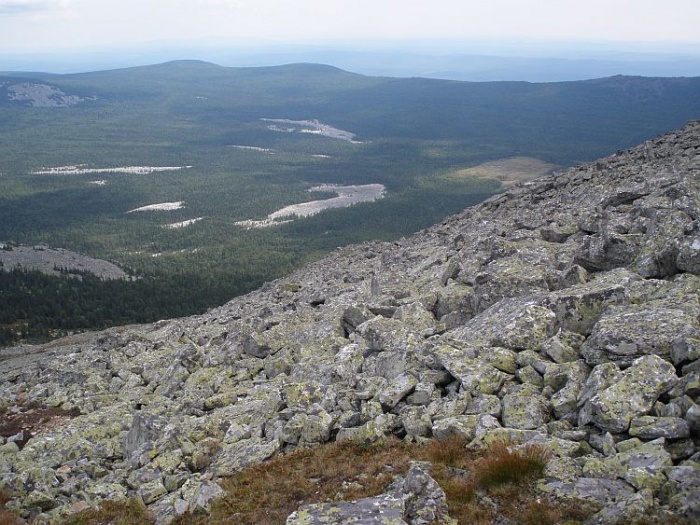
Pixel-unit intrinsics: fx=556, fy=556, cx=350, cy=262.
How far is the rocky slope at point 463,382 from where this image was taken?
37.2ft

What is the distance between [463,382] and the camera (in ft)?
47.5

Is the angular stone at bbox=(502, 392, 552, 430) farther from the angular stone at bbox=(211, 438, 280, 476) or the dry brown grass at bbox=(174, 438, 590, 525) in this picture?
the angular stone at bbox=(211, 438, 280, 476)

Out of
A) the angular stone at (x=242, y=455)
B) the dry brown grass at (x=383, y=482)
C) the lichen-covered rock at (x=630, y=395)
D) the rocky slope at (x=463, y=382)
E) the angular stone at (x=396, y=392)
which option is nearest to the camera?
the dry brown grass at (x=383, y=482)

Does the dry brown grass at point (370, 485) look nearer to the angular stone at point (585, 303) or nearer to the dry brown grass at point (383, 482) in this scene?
the dry brown grass at point (383, 482)

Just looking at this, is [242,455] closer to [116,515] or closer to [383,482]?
[116,515]

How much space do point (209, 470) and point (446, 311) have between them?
10865mm

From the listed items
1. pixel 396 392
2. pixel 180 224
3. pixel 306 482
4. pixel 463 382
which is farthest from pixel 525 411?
pixel 180 224

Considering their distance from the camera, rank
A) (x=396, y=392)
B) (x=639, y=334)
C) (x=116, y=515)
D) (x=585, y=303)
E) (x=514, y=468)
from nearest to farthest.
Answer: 1. (x=514, y=468)
2. (x=639, y=334)
3. (x=116, y=515)
4. (x=396, y=392)
5. (x=585, y=303)

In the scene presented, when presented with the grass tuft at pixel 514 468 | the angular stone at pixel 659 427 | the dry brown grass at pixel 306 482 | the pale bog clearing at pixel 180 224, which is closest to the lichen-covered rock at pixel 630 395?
the angular stone at pixel 659 427

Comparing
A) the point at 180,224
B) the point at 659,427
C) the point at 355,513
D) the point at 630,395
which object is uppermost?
the point at 630,395

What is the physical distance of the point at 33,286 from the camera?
308 feet

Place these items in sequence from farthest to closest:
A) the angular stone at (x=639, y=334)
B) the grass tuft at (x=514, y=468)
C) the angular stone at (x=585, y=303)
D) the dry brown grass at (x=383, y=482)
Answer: the angular stone at (x=585, y=303) < the angular stone at (x=639, y=334) < the grass tuft at (x=514, y=468) < the dry brown grass at (x=383, y=482)

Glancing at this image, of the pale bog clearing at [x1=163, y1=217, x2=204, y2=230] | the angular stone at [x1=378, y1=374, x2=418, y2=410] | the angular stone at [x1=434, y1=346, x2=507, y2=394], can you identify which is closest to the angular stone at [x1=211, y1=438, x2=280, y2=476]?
the angular stone at [x1=378, y1=374, x2=418, y2=410]

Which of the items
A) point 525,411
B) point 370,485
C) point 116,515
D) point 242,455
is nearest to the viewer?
point 370,485
